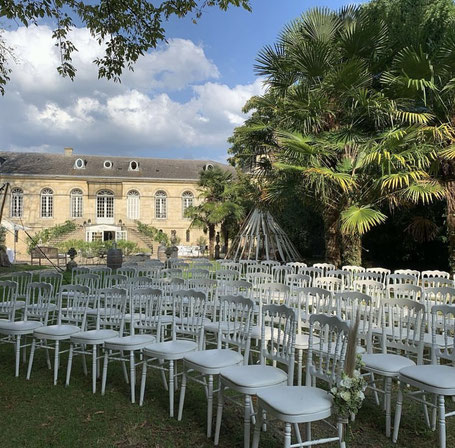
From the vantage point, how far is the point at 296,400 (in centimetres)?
257

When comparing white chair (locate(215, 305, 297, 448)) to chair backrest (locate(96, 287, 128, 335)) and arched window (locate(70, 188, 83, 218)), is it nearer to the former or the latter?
chair backrest (locate(96, 287, 128, 335))

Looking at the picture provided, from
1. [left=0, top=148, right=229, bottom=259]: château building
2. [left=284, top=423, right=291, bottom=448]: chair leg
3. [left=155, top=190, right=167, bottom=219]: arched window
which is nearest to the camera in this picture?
[left=284, top=423, right=291, bottom=448]: chair leg

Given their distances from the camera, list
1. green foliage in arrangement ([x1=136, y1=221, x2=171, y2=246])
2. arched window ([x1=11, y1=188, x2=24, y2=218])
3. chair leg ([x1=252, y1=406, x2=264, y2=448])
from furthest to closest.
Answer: arched window ([x1=11, y1=188, x2=24, y2=218]), green foliage in arrangement ([x1=136, y1=221, x2=171, y2=246]), chair leg ([x1=252, y1=406, x2=264, y2=448])

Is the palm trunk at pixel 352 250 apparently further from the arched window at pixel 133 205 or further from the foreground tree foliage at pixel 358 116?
the arched window at pixel 133 205

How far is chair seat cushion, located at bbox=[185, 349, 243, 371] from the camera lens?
3275 mm

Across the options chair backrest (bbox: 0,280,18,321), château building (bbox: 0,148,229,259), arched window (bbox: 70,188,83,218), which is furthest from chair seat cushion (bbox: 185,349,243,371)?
arched window (bbox: 70,188,83,218)

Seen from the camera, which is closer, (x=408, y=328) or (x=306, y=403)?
(x=306, y=403)

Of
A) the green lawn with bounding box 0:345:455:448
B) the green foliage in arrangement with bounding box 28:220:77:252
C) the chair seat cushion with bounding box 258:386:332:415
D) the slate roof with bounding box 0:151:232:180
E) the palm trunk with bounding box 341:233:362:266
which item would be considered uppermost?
the slate roof with bounding box 0:151:232:180

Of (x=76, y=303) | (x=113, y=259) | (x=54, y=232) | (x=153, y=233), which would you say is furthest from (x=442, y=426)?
(x=54, y=232)

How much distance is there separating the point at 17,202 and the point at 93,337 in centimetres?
3447

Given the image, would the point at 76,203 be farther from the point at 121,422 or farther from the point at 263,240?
the point at 121,422

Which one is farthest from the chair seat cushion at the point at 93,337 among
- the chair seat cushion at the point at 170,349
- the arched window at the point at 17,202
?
the arched window at the point at 17,202

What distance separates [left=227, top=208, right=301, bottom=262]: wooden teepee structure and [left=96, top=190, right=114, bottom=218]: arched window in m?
22.0

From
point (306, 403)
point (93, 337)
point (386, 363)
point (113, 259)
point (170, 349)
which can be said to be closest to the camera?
point (306, 403)
